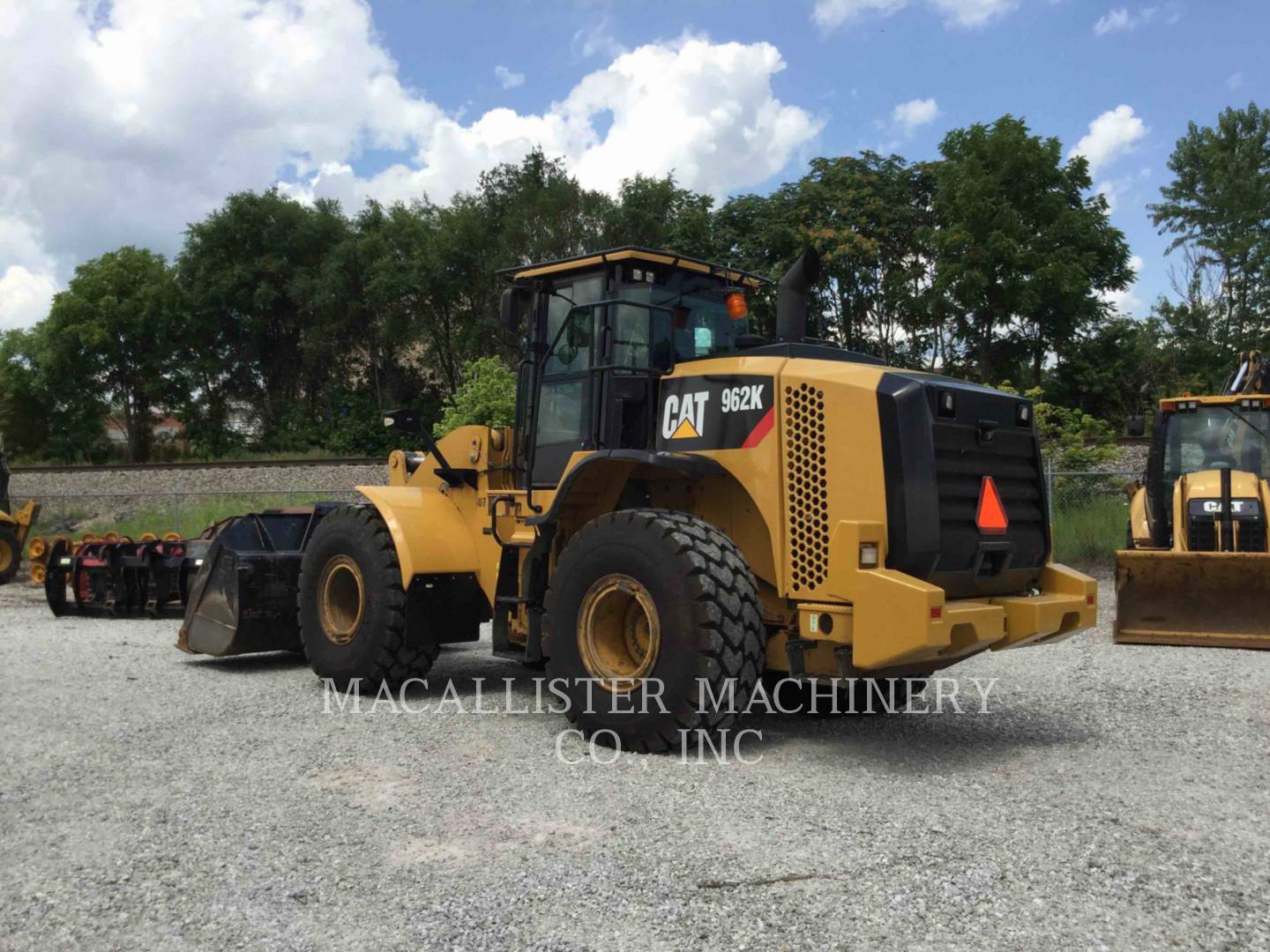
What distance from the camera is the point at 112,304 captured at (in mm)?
41250

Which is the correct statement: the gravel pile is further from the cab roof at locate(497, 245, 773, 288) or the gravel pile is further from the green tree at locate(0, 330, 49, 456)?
the cab roof at locate(497, 245, 773, 288)

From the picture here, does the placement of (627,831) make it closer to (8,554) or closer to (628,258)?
(628,258)

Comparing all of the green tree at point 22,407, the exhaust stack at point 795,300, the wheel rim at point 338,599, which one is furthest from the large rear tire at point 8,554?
the green tree at point 22,407

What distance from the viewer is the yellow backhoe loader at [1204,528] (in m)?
9.66

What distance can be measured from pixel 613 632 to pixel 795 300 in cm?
223

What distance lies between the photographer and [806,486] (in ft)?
19.3

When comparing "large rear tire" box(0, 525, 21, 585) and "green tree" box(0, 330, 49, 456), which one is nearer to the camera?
"large rear tire" box(0, 525, 21, 585)

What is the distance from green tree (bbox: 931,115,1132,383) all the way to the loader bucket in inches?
866

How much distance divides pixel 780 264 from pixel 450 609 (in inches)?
842

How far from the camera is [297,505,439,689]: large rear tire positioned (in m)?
7.55

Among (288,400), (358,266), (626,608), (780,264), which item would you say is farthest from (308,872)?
(288,400)

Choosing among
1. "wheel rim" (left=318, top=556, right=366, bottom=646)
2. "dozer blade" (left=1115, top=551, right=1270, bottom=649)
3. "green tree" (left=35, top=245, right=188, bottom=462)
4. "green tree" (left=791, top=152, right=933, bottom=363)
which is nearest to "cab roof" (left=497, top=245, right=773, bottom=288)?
"wheel rim" (left=318, top=556, right=366, bottom=646)

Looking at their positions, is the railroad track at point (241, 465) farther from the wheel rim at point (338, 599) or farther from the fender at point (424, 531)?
the fender at point (424, 531)

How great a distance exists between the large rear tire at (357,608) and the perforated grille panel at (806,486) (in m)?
2.96
